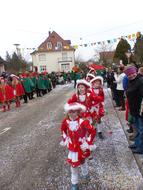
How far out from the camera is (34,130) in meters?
10.8

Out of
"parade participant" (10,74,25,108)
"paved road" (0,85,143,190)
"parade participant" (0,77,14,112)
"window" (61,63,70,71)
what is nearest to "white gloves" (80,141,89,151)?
"paved road" (0,85,143,190)

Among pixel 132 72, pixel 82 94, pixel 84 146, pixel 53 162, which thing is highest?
pixel 132 72

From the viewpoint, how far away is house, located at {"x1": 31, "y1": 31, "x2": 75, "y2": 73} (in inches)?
3068

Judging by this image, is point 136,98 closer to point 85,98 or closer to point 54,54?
point 85,98

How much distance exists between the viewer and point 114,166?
6465 millimetres

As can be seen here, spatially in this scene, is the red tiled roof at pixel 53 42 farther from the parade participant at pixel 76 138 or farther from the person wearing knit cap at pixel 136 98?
the parade participant at pixel 76 138

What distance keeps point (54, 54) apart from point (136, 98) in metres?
73.1

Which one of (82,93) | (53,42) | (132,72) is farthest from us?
(53,42)

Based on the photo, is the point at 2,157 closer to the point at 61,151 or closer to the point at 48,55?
the point at 61,151

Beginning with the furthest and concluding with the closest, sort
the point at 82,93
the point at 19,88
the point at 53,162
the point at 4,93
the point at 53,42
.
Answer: the point at 53,42, the point at 19,88, the point at 4,93, the point at 82,93, the point at 53,162

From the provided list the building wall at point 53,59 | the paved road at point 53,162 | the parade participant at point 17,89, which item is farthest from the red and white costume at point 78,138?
the building wall at point 53,59

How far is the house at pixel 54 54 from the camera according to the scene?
7794 cm

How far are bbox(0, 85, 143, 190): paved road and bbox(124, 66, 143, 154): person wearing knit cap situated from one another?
1.15ft

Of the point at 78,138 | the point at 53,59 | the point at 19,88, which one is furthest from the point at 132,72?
the point at 53,59
